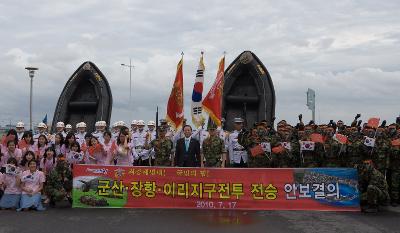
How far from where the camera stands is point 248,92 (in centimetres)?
1717

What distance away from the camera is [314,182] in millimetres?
9266

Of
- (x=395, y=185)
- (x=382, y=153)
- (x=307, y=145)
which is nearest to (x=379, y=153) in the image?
(x=382, y=153)

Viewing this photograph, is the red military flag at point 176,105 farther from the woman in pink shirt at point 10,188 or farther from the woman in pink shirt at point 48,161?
the woman in pink shirt at point 10,188

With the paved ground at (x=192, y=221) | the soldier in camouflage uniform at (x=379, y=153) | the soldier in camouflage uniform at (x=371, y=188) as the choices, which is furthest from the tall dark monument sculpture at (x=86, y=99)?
the soldier in camouflage uniform at (x=371, y=188)

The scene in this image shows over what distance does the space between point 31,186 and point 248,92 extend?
9.29m

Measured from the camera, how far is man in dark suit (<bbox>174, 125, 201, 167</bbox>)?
34.7ft

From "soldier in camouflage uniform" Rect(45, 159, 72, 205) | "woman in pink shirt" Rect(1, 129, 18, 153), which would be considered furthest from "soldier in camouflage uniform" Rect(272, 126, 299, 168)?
"woman in pink shirt" Rect(1, 129, 18, 153)

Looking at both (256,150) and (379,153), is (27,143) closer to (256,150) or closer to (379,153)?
(256,150)

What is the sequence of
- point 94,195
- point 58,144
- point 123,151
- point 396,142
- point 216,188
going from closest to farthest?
point 216,188 → point 94,195 → point 396,142 → point 123,151 → point 58,144

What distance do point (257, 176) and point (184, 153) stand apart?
1.94 m

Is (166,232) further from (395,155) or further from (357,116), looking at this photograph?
(357,116)

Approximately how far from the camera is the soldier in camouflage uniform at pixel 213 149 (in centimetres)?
1088

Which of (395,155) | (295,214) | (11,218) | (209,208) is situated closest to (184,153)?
(209,208)

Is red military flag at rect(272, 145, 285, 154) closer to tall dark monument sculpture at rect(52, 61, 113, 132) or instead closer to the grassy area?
the grassy area
